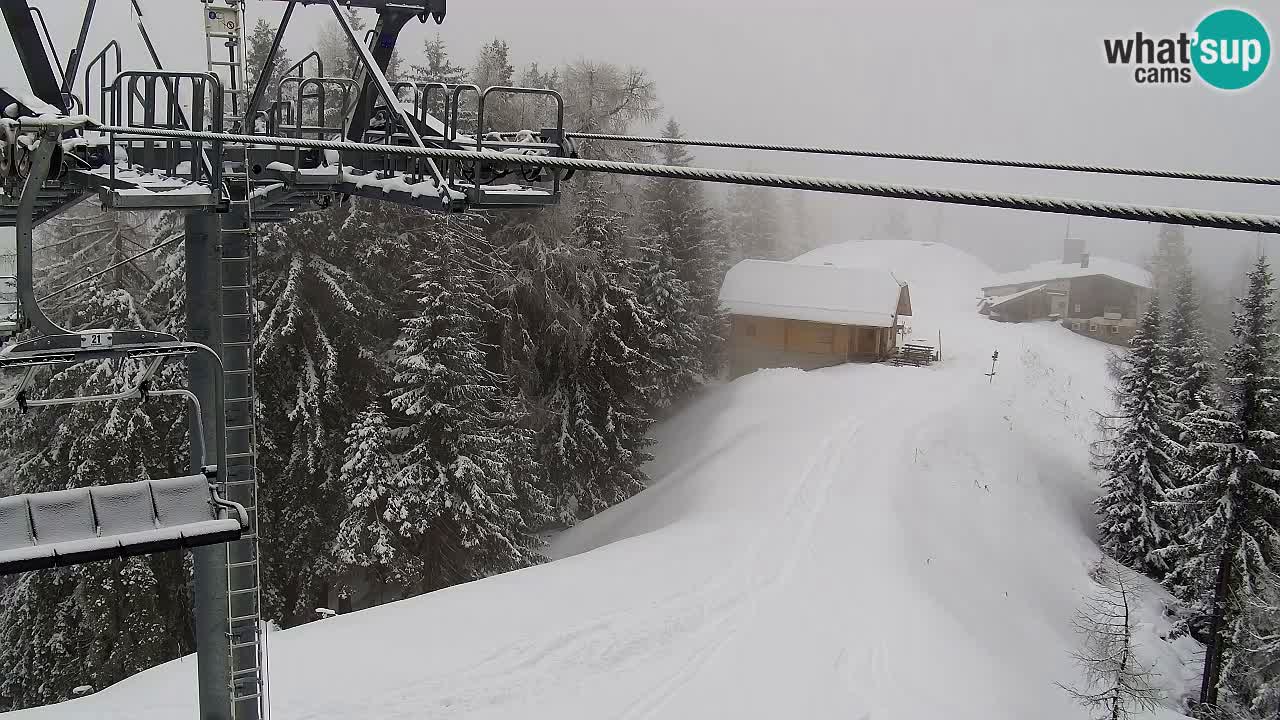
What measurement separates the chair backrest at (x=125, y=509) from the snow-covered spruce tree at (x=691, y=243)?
26.4 metres

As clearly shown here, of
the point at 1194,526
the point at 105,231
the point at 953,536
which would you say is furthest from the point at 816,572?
the point at 105,231

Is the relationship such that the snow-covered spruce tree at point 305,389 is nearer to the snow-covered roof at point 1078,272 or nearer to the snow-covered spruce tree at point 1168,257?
the snow-covered roof at point 1078,272

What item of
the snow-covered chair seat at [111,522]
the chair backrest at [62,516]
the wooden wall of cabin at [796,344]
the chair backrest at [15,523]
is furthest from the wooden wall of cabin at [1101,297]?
the chair backrest at [15,523]

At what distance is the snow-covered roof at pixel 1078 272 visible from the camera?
41.3m

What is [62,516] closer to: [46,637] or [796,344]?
[46,637]

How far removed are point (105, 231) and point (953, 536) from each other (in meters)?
21.3

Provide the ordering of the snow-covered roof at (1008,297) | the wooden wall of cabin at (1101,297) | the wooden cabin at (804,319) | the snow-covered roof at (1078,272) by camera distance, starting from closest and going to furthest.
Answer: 1. the wooden cabin at (804,319)
2. the wooden wall of cabin at (1101,297)
3. the snow-covered roof at (1078,272)
4. the snow-covered roof at (1008,297)

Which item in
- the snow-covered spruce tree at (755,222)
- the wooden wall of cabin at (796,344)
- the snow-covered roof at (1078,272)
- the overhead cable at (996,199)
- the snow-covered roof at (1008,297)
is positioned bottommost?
the wooden wall of cabin at (796,344)

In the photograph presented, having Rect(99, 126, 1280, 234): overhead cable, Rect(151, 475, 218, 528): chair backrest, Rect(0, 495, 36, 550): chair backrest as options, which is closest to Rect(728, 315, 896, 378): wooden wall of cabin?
Rect(151, 475, 218, 528): chair backrest

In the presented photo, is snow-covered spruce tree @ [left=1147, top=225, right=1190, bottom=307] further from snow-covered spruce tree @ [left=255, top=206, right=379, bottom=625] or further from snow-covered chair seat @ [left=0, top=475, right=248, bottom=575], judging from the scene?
snow-covered chair seat @ [left=0, top=475, right=248, bottom=575]

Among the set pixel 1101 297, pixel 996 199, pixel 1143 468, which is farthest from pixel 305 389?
pixel 1101 297

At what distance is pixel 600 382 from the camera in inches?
1133

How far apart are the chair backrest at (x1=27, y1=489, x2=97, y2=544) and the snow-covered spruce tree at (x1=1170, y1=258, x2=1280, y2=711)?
22632 mm

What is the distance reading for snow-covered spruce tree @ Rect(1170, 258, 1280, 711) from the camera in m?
21.4
